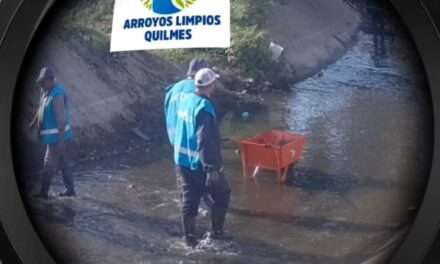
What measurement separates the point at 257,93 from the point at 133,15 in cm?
35

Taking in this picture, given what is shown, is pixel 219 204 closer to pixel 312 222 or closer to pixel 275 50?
pixel 312 222

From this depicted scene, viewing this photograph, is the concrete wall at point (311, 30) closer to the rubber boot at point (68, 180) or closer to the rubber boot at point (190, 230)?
the rubber boot at point (190, 230)

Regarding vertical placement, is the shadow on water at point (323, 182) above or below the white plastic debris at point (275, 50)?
below

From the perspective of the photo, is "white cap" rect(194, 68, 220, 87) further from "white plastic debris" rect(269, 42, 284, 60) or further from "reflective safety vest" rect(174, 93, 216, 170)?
"white plastic debris" rect(269, 42, 284, 60)

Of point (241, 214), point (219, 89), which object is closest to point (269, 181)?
point (241, 214)

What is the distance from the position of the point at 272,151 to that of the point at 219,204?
6.8 inches

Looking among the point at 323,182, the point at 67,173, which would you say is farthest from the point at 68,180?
the point at 323,182

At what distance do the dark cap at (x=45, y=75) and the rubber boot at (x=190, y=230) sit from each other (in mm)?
473

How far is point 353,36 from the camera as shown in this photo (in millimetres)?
1728

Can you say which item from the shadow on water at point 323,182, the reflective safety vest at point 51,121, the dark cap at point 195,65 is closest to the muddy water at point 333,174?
the shadow on water at point 323,182

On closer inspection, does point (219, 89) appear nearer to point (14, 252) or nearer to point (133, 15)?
point (133, 15)

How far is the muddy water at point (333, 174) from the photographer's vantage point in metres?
1.71

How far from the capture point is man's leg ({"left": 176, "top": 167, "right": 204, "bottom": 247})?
1.72 m

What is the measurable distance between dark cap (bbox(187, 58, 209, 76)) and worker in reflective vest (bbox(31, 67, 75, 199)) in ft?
1.02
